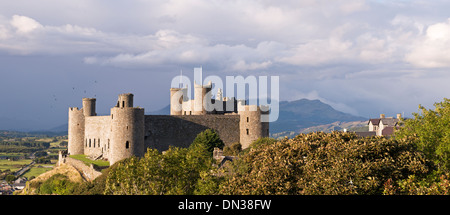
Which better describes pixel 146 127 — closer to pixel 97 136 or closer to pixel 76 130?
pixel 97 136

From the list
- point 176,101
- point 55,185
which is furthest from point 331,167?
point 176,101

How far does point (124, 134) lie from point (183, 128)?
9.40m

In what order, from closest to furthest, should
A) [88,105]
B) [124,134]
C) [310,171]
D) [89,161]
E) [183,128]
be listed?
[310,171]
[124,134]
[89,161]
[183,128]
[88,105]

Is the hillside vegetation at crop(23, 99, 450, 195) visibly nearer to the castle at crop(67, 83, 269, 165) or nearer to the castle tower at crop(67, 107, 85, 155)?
the castle at crop(67, 83, 269, 165)

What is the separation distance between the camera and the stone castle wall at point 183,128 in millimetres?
66312

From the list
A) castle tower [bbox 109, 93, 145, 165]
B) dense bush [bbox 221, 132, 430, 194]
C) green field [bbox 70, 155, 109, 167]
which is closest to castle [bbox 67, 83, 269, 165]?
castle tower [bbox 109, 93, 145, 165]

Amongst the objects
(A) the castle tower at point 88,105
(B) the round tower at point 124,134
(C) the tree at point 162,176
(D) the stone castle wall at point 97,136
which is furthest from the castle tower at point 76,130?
(C) the tree at point 162,176

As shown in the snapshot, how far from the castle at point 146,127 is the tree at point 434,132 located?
30085 millimetres

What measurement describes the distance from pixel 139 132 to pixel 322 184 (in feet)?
131

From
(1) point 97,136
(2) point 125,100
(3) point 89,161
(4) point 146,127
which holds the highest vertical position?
(2) point 125,100

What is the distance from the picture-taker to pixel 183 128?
2709 inches

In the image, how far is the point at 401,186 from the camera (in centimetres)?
2462
